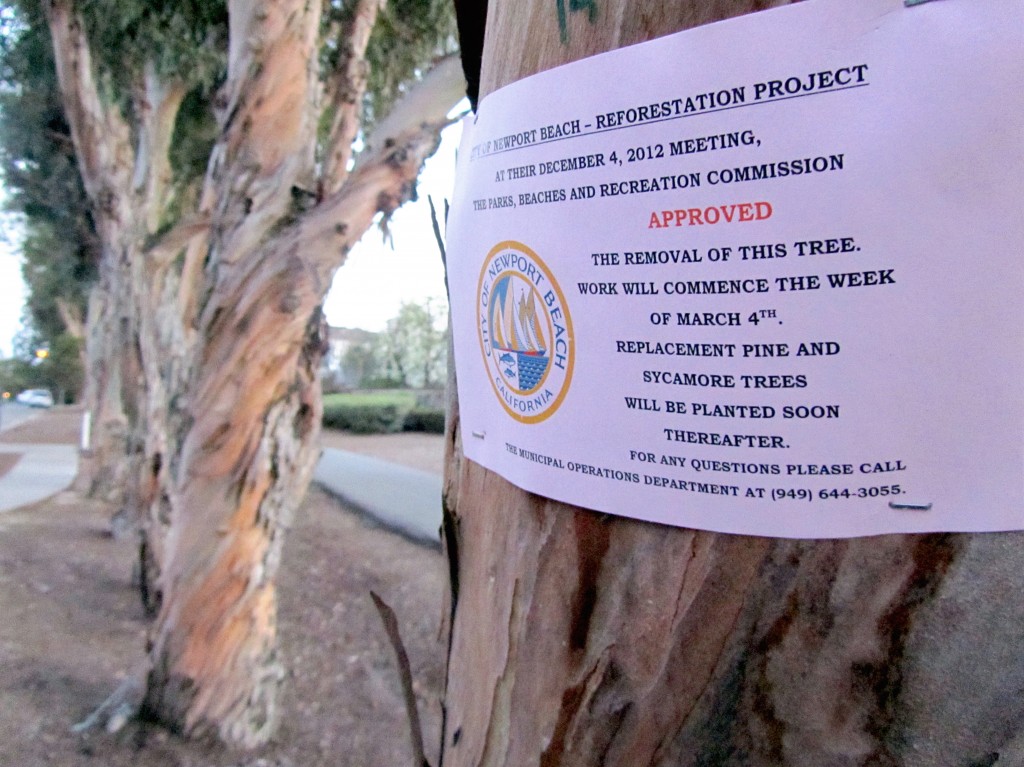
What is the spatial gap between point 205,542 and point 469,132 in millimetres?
Result: 4277

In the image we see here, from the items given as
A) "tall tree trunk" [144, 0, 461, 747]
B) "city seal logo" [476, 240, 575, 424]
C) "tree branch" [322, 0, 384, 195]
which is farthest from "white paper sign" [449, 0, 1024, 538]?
"tree branch" [322, 0, 384, 195]

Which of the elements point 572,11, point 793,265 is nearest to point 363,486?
point 572,11

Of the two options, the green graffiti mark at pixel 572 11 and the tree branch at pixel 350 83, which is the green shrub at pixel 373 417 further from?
the green graffiti mark at pixel 572 11

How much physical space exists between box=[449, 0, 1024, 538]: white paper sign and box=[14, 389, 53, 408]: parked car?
43.7 metres

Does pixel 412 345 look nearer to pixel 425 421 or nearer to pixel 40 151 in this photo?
pixel 425 421

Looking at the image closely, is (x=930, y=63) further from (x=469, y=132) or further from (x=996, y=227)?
(x=469, y=132)

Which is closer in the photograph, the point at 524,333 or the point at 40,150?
the point at 524,333

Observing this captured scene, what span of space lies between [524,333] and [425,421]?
2136 cm

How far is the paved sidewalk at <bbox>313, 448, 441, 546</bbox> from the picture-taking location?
11096 millimetres

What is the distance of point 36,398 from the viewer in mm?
39750

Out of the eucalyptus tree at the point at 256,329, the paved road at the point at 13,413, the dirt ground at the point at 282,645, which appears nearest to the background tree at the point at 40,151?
the dirt ground at the point at 282,645

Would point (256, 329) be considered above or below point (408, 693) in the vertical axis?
above

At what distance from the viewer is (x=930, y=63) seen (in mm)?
727

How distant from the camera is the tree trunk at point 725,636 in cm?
83
